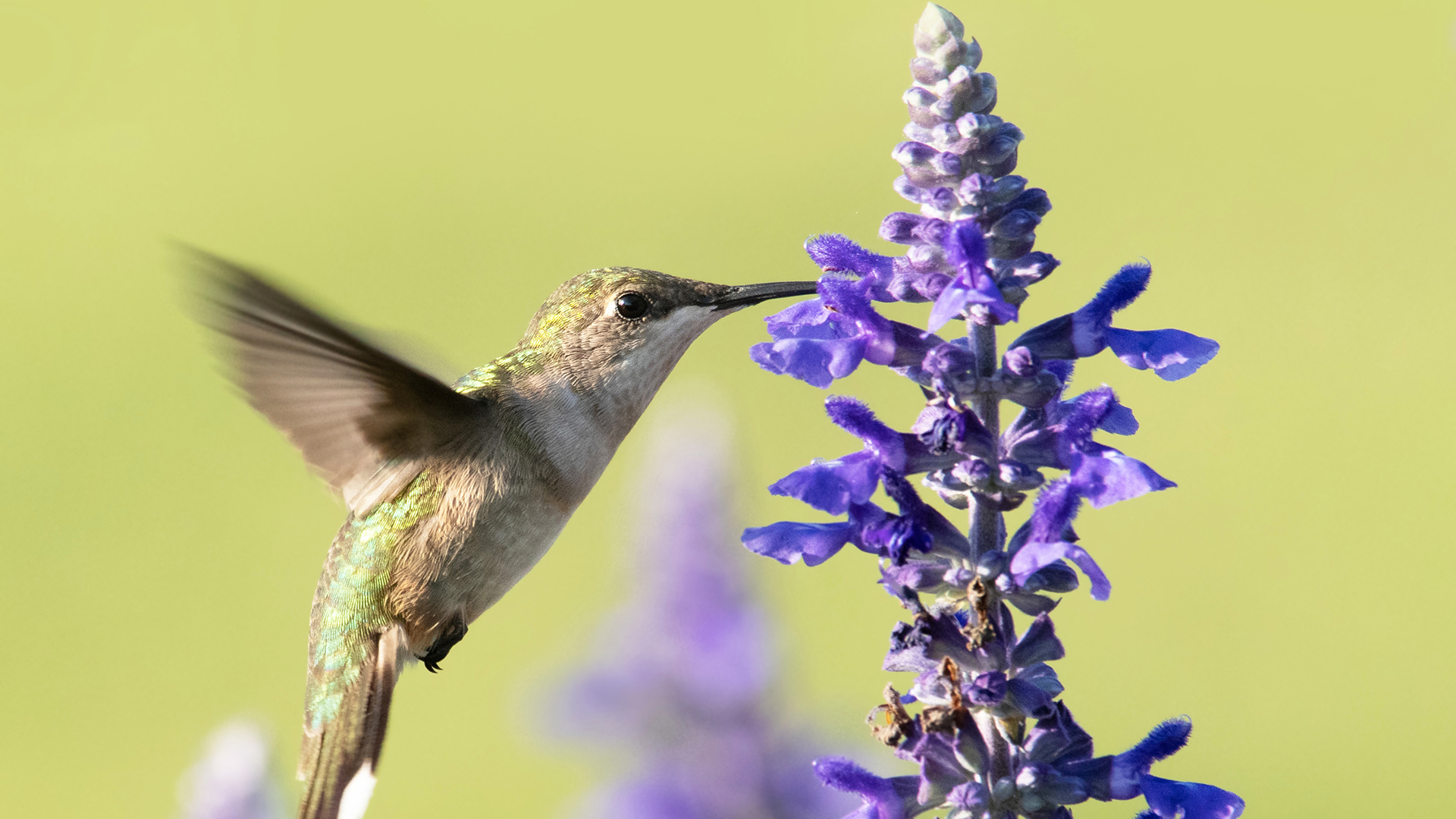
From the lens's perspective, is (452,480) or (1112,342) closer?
(1112,342)

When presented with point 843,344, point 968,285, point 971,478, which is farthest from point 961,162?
point 971,478

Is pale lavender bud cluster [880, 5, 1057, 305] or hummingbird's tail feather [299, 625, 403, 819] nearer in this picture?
pale lavender bud cluster [880, 5, 1057, 305]

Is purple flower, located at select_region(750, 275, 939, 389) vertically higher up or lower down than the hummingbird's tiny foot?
higher up

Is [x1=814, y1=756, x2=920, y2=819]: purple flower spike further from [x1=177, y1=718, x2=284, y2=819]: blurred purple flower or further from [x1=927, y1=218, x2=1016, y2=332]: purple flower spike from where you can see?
[x1=177, y1=718, x2=284, y2=819]: blurred purple flower

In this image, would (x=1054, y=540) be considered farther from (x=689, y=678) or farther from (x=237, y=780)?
(x=237, y=780)

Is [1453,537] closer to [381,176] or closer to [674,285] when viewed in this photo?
[674,285]

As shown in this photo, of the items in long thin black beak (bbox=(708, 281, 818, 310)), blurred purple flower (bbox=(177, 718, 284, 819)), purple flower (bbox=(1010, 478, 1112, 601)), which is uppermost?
long thin black beak (bbox=(708, 281, 818, 310))

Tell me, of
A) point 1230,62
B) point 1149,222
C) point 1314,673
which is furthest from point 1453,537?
point 1230,62

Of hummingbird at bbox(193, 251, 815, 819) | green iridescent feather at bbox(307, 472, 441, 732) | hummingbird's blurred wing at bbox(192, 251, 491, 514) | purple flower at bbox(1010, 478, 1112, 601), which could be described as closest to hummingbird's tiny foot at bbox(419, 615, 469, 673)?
hummingbird at bbox(193, 251, 815, 819)
